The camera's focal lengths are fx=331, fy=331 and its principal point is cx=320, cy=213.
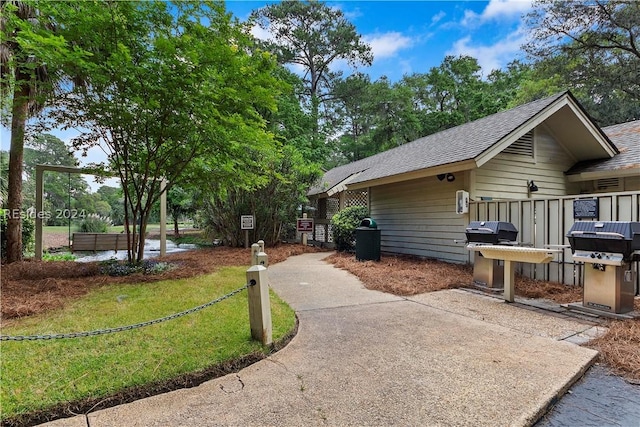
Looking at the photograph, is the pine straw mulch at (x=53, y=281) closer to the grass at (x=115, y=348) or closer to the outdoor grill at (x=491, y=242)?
the grass at (x=115, y=348)

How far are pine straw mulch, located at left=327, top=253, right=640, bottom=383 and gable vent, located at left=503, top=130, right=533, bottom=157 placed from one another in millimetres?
3321

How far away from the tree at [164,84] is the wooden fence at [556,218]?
5.48 meters

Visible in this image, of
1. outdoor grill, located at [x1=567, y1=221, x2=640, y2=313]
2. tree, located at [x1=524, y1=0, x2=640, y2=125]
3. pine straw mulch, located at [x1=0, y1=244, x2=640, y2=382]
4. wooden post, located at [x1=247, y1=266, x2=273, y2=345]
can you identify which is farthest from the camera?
tree, located at [x1=524, y1=0, x2=640, y2=125]

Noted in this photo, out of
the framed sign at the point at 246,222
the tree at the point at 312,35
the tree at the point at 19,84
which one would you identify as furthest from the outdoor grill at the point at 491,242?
the tree at the point at 312,35

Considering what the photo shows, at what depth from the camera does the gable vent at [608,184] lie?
868 centimetres

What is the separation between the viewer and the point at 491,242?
18.4 feet

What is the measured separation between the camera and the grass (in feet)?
7.64

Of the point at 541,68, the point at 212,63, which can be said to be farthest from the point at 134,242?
the point at 541,68

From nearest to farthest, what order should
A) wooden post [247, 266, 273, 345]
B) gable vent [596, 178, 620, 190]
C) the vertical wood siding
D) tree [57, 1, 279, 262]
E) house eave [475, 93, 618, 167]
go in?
wooden post [247, 266, 273, 345]
tree [57, 1, 279, 262]
house eave [475, 93, 618, 167]
the vertical wood siding
gable vent [596, 178, 620, 190]

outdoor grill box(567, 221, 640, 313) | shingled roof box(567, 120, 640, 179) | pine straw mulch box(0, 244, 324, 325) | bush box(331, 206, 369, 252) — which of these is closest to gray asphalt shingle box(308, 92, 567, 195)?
bush box(331, 206, 369, 252)

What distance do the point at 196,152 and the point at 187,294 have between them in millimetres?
3251

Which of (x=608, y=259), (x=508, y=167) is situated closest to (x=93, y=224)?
(x=508, y=167)

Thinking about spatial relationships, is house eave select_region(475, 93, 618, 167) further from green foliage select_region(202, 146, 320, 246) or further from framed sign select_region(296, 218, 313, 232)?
framed sign select_region(296, 218, 313, 232)

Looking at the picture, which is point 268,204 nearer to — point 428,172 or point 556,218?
point 428,172
